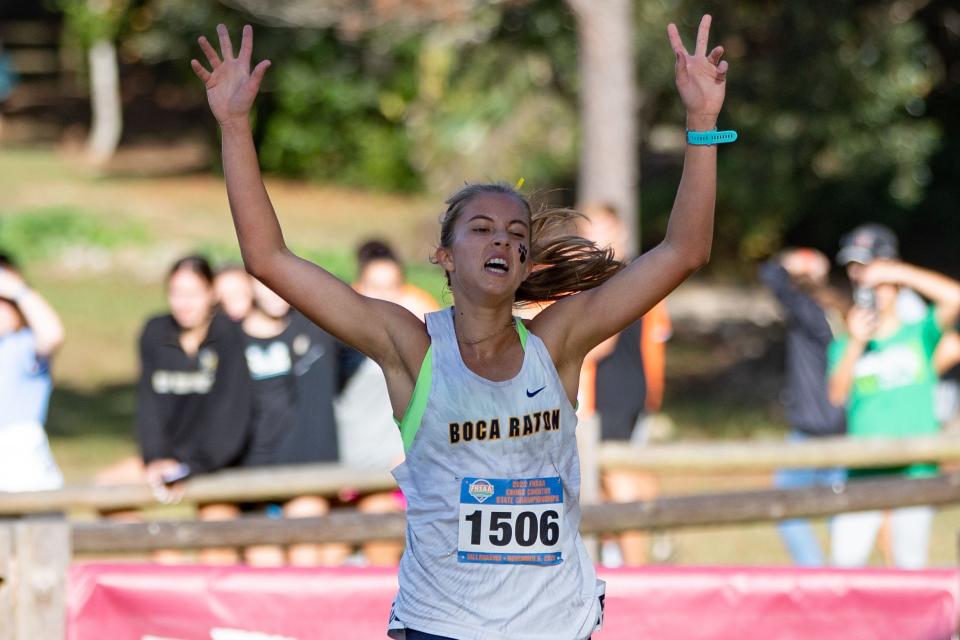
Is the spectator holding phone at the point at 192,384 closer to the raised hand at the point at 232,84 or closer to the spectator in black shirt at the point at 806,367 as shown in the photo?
the spectator in black shirt at the point at 806,367

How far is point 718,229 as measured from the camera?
72.6 ft

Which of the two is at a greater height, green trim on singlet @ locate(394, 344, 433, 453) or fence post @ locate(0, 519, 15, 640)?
green trim on singlet @ locate(394, 344, 433, 453)

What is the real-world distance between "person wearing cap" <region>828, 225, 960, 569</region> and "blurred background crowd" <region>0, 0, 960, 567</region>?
16 mm

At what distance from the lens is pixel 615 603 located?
4895 millimetres

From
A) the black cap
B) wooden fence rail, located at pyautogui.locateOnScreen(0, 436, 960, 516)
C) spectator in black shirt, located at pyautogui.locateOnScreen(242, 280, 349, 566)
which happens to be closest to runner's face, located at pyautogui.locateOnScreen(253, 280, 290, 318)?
spectator in black shirt, located at pyautogui.locateOnScreen(242, 280, 349, 566)

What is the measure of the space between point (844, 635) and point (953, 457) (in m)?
2.37

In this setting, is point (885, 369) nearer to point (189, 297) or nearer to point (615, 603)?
point (615, 603)

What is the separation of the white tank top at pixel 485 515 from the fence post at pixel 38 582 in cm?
188

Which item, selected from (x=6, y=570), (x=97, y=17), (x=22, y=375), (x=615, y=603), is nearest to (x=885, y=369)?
(x=615, y=603)

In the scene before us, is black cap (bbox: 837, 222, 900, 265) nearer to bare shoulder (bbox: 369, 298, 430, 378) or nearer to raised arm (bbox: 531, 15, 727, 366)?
raised arm (bbox: 531, 15, 727, 366)

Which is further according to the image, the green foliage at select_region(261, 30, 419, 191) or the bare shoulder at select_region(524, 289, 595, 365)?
the green foliage at select_region(261, 30, 419, 191)

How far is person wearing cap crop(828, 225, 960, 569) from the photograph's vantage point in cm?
765

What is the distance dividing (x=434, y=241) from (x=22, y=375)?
4.25 metres

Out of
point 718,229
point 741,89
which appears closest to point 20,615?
point 741,89
